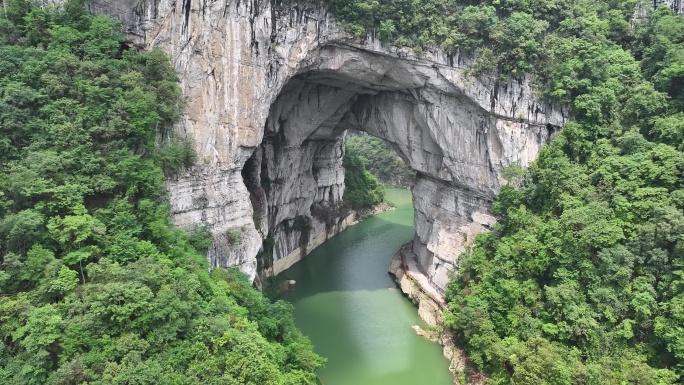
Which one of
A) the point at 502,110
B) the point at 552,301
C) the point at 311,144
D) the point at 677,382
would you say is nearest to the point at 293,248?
the point at 311,144

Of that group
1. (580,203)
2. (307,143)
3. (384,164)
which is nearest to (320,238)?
(307,143)

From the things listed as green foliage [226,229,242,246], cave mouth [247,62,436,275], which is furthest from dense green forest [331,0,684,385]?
green foliage [226,229,242,246]

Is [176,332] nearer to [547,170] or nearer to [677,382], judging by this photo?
[677,382]

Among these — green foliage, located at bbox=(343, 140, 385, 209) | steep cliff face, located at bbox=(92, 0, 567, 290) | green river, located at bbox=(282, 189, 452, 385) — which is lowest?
green river, located at bbox=(282, 189, 452, 385)

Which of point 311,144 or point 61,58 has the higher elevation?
point 61,58

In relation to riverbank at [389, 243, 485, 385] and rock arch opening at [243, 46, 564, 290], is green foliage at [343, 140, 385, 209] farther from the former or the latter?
riverbank at [389, 243, 485, 385]

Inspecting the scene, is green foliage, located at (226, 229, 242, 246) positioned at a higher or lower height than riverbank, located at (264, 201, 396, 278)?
higher

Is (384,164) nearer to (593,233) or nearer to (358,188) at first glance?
(358,188)
